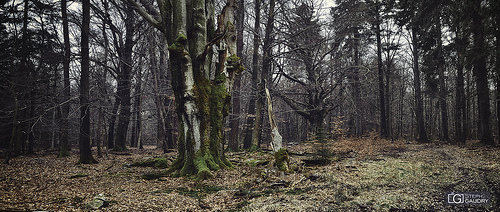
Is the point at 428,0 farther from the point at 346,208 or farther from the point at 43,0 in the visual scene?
the point at 43,0

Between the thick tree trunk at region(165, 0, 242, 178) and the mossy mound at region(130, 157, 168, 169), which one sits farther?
the mossy mound at region(130, 157, 168, 169)

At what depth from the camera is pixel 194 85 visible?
26.4 ft

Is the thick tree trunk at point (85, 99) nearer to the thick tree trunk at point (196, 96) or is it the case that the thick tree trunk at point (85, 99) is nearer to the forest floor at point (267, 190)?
the forest floor at point (267, 190)

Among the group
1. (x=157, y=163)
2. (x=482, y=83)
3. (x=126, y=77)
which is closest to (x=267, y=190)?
(x=157, y=163)

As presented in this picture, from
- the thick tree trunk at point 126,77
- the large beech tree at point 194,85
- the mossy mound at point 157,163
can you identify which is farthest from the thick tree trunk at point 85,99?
the thick tree trunk at point 126,77

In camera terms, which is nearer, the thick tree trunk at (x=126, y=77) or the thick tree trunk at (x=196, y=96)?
the thick tree trunk at (x=196, y=96)

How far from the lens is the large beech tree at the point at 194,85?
779 centimetres

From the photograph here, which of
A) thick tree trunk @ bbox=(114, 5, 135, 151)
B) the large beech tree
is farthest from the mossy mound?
thick tree trunk @ bbox=(114, 5, 135, 151)

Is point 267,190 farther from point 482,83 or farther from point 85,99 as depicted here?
point 482,83

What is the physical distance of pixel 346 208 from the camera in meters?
4.21

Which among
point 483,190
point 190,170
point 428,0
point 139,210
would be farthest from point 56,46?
point 428,0

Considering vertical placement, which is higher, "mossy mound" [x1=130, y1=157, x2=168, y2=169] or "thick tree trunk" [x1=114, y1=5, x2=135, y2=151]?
"thick tree trunk" [x1=114, y1=5, x2=135, y2=151]

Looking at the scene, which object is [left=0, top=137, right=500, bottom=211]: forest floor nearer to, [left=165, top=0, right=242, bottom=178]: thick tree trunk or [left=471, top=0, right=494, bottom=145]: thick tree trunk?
[left=165, top=0, right=242, bottom=178]: thick tree trunk

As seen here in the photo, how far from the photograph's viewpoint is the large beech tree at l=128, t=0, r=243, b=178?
7793mm
